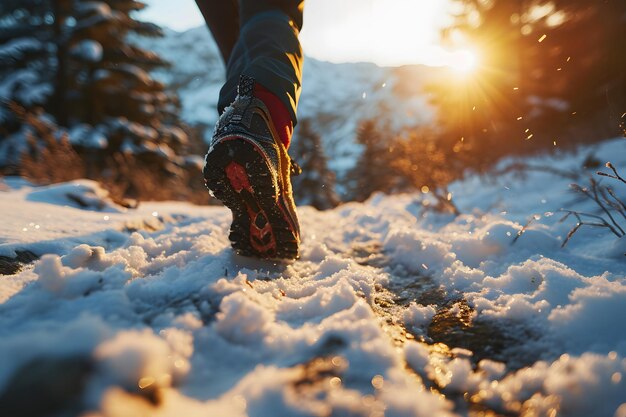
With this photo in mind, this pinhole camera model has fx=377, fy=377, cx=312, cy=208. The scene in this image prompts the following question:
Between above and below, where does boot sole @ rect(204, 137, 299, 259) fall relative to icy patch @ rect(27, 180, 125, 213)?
below

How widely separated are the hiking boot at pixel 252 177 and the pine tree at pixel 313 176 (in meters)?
14.9

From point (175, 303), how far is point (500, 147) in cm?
621

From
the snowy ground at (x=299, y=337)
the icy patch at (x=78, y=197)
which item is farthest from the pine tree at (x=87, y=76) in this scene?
the snowy ground at (x=299, y=337)

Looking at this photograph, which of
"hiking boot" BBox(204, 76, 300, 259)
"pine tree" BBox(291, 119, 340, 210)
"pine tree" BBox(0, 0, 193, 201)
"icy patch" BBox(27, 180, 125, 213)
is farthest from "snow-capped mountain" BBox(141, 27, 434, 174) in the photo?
"hiking boot" BBox(204, 76, 300, 259)

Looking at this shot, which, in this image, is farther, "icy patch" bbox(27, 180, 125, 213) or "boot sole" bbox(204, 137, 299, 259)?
"icy patch" bbox(27, 180, 125, 213)

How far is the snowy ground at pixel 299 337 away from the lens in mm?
503

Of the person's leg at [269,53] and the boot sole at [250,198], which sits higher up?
the person's leg at [269,53]

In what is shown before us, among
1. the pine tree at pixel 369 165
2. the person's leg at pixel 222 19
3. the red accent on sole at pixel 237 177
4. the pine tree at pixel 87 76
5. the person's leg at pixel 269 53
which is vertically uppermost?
the pine tree at pixel 369 165

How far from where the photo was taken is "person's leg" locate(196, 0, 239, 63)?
171cm

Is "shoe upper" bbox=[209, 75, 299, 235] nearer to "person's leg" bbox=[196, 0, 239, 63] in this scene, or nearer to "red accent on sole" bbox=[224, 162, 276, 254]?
"red accent on sole" bbox=[224, 162, 276, 254]

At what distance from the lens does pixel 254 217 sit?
1.24 m

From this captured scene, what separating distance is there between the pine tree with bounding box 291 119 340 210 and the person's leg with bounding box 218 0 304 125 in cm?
1481

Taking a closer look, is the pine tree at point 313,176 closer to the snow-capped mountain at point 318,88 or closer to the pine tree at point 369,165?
the pine tree at point 369,165

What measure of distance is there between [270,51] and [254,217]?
56cm
